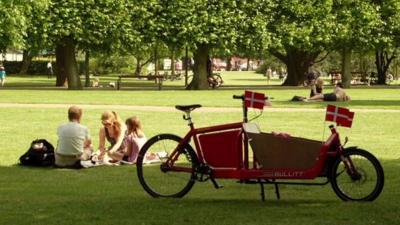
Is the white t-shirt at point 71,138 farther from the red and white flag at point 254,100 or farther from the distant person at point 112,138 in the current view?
the red and white flag at point 254,100

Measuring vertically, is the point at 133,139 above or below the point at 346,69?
below

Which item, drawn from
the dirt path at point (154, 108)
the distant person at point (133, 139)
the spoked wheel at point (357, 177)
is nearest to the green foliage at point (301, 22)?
the dirt path at point (154, 108)

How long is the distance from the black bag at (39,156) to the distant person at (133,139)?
1227mm

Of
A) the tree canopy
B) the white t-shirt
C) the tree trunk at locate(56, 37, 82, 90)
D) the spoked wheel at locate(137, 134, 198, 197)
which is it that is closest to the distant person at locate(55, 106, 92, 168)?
the white t-shirt

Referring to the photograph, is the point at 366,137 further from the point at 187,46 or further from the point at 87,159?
the point at 187,46

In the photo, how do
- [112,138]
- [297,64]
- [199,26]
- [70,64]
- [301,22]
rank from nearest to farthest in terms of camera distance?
[112,138] → [199,26] → [70,64] → [301,22] → [297,64]

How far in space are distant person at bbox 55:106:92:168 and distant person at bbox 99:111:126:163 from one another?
463 millimetres

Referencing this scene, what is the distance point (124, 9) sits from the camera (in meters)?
44.4

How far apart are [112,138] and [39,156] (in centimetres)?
128

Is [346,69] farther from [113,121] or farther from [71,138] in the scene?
[71,138]

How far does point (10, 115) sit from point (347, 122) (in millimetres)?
16288

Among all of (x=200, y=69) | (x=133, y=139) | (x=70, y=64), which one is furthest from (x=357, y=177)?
(x=200, y=69)

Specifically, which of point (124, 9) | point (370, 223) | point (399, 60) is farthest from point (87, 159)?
point (399, 60)

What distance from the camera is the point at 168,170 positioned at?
9.29 metres
